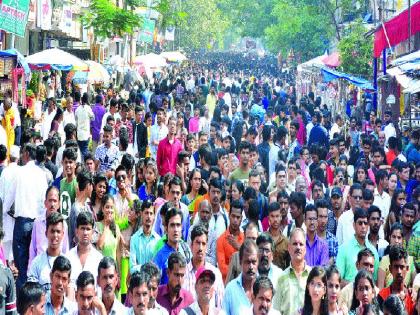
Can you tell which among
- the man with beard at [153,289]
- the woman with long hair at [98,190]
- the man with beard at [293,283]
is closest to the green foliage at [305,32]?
the woman with long hair at [98,190]

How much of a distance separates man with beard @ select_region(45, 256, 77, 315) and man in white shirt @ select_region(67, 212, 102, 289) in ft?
2.28

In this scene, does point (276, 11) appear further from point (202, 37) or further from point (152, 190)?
point (152, 190)

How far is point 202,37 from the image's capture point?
100 meters

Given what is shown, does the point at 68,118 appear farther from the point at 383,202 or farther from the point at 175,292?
the point at 175,292

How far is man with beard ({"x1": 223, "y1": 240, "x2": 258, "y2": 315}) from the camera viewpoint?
27.9ft

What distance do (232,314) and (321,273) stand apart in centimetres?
73

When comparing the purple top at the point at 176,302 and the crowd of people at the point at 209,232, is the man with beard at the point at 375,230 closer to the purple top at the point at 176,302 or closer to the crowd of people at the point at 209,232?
the crowd of people at the point at 209,232

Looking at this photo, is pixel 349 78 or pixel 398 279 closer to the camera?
pixel 398 279

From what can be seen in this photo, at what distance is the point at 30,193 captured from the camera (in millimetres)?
11609

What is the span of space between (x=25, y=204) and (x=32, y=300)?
413cm

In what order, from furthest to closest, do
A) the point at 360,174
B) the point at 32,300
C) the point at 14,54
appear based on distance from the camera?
the point at 14,54 → the point at 360,174 → the point at 32,300

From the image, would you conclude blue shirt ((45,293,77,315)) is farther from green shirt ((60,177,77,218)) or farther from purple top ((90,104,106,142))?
purple top ((90,104,106,142))

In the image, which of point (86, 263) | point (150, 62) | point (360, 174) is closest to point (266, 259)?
point (86, 263)

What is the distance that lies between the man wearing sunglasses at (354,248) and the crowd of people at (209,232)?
1cm
